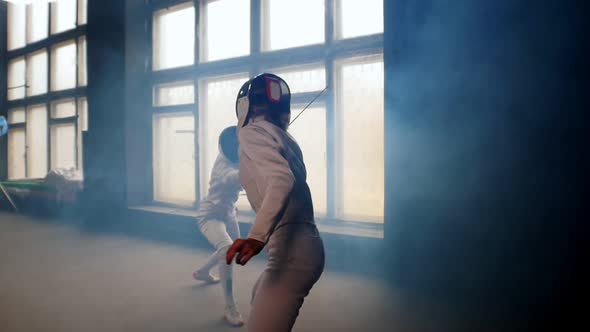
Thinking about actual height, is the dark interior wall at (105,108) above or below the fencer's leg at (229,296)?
above

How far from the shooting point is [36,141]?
786 cm

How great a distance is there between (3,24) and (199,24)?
21.7ft

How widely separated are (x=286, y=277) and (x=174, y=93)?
463cm

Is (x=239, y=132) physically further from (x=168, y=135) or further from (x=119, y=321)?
(x=168, y=135)

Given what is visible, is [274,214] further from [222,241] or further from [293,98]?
[293,98]

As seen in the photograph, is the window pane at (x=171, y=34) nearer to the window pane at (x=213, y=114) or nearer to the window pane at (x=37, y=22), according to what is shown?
the window pane at (x=213, y=114)

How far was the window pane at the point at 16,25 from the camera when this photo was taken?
8.23 m

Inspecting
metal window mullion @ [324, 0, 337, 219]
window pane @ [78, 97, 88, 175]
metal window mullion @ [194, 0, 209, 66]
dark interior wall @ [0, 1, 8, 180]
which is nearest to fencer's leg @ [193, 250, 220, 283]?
metal window mullion @ [324, 0, 337, 219]

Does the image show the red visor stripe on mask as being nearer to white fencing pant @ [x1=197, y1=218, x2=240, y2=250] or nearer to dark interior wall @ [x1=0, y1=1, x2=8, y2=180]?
white fencing pant @ [x1=197, y1=218, x2=240, y2=250]

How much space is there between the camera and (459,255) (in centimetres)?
285

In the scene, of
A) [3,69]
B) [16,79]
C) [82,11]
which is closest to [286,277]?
[82,11]

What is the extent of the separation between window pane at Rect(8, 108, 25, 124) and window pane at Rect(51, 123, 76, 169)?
150cm

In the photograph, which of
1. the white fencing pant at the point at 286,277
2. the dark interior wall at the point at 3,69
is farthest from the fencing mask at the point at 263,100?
the dark interior wall at the point at 3,69

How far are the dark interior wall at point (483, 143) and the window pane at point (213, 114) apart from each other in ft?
7.29
